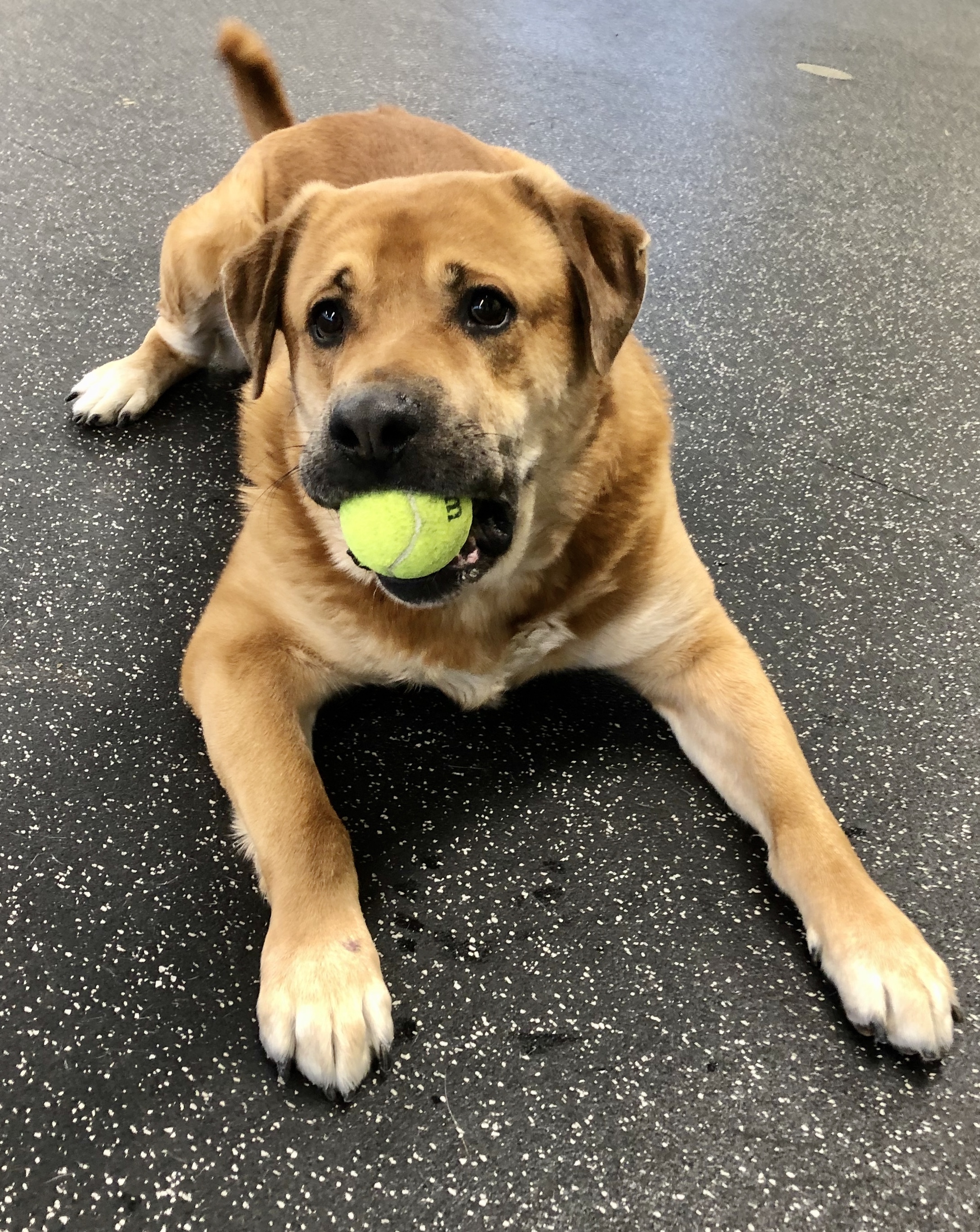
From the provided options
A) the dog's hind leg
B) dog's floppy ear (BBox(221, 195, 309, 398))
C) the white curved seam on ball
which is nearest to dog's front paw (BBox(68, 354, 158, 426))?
the dog's hind leg

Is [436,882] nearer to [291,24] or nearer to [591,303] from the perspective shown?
[591,303]

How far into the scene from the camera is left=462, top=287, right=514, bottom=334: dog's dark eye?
1.15m

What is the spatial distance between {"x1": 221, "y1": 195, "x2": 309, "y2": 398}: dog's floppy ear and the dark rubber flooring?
45cm

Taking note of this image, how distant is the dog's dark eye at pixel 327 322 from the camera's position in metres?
1.20

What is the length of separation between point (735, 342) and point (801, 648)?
3.30ft

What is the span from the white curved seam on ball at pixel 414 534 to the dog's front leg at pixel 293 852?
1.13 ft

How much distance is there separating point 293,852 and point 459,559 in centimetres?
40

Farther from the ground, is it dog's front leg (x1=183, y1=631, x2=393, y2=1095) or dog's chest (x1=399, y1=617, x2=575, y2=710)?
dog's chest (x1=399, y1=617, x2=575, y2=710)

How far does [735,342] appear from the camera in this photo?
88.0 inches

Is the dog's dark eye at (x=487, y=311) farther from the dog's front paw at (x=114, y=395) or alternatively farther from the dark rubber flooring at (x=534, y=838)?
the dog's front paw at (x=114, y=395)

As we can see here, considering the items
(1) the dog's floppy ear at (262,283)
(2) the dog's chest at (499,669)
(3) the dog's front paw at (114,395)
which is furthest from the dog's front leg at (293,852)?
(3) the dog's front paw at (114,395)

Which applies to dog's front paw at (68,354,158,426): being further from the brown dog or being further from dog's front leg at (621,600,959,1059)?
dog's front leg at (621,600,959,1059)

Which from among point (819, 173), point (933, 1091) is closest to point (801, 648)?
point (933, 1091)

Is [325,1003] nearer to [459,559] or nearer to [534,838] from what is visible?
[534,838]
